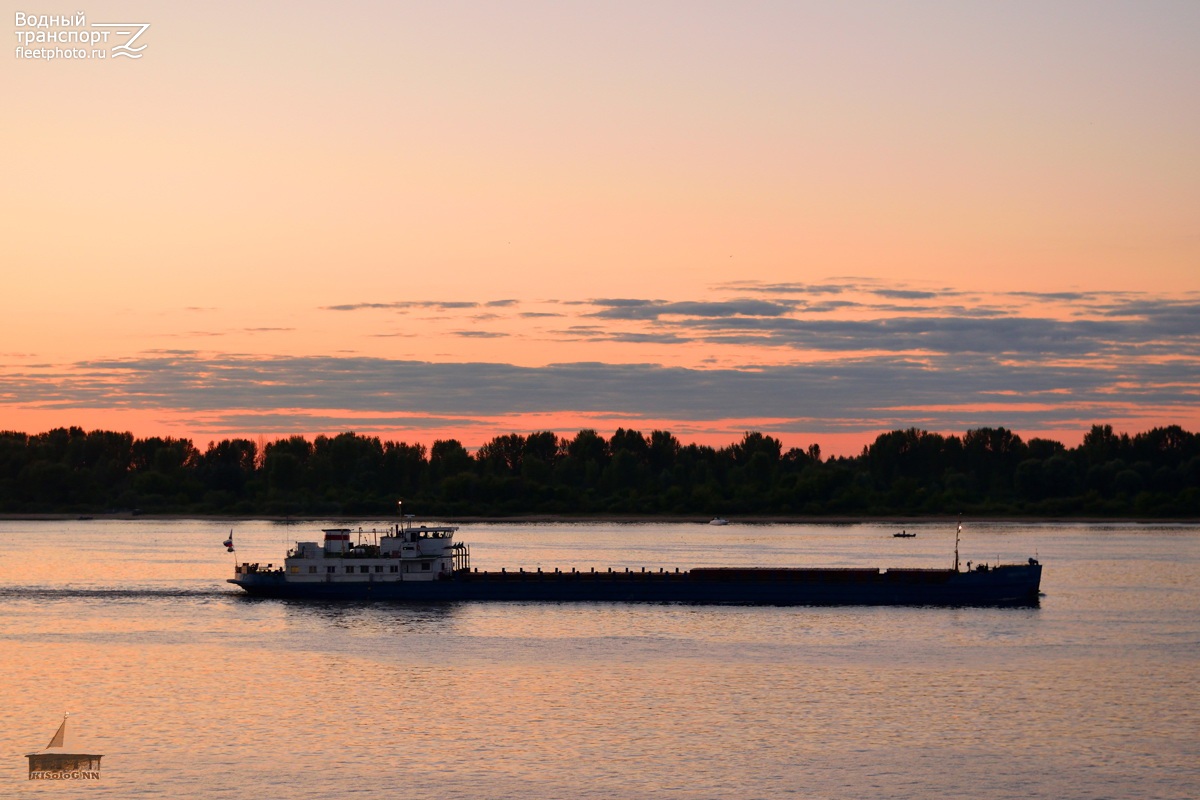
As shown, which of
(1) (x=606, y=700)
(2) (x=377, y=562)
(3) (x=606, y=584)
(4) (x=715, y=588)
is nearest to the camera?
(1) (x=606, y=700)

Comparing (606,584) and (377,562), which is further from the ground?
(377,562)

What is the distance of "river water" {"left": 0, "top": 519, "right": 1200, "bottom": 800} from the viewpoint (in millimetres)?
56812

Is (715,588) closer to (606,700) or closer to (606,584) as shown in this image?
A: (606,584)

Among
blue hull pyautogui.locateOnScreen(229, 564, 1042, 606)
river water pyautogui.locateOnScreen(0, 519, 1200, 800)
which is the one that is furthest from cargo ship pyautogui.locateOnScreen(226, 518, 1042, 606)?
river water pyautogui.locateOnScreen(0, 519, 1200, 800)

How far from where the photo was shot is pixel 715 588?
12556 cm

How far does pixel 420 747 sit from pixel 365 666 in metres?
25.7

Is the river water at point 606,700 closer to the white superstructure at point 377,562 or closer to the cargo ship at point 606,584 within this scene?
the cargo ship at point 606,584

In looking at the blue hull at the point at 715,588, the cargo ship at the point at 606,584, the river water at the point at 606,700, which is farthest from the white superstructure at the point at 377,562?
the river water at the point at 606,700

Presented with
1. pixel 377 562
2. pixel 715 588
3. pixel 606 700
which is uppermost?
pixel 377 562

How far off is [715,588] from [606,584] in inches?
414

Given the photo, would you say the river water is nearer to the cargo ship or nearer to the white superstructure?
the cargo ship

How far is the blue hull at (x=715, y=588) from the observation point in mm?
124000

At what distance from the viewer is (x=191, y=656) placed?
304 feet

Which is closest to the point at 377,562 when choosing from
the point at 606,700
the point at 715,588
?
the point at 715,588
